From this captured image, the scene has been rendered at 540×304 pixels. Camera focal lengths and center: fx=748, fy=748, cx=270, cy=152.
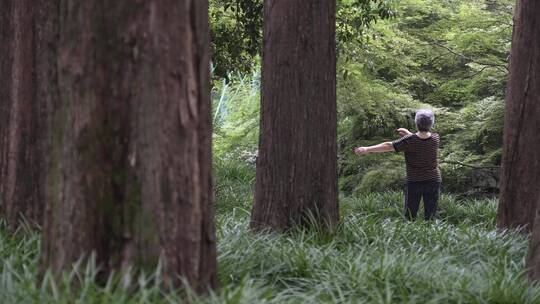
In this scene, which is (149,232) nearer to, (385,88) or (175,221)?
(175,221)

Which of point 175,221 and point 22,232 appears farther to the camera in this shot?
point 22,232

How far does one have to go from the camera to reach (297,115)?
6.19 m

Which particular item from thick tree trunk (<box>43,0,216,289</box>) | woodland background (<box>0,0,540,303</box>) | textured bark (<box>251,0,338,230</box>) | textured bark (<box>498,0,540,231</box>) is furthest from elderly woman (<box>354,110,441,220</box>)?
thick tree trunk (<box>43,0,216,289</box>)

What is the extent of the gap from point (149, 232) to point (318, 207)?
10.8 ft

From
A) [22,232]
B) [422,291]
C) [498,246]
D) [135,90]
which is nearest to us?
[135,90]

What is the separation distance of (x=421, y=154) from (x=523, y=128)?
5.91ft

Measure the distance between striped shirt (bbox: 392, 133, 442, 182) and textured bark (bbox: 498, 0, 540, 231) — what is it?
151 centimetres

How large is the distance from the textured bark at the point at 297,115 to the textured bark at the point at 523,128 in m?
2.20

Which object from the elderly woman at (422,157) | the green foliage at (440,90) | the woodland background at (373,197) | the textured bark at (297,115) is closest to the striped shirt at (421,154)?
the elderly woman at (422,157)

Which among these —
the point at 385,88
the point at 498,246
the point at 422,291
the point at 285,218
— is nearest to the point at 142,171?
the point at 422,291

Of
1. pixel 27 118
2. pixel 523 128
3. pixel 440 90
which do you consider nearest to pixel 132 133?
pixel 27 118

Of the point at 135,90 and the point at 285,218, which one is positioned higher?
the point at 135,90

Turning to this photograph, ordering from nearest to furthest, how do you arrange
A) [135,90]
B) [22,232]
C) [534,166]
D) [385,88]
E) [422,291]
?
[135,90]
[422,291]
[22,232]
[534,166]
[385,88]

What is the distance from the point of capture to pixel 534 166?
24.2 feet
